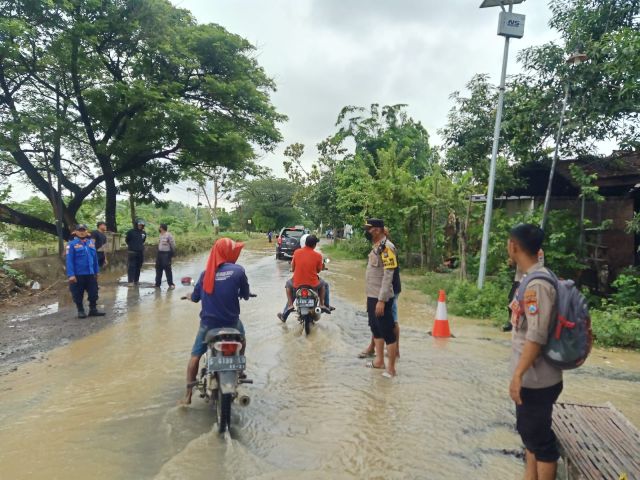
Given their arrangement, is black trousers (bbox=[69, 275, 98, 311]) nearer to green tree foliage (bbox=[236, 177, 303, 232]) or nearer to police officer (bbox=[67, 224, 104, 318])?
police officer (bbox=[67, 224, 104, 318])

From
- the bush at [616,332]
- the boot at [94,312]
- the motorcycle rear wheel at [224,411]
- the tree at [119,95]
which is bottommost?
the boot at [94,312]

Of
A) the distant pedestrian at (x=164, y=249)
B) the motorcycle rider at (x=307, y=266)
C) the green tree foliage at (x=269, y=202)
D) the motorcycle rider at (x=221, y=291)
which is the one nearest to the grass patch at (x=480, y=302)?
the motorcycle rider at (x=307, y=266)

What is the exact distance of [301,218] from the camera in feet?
210

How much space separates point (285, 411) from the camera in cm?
495

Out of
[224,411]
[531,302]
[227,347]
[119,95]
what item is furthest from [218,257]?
[119,95]

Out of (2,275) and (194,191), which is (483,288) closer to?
(2,275)

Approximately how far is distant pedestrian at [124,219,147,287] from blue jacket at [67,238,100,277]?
13.1 feet

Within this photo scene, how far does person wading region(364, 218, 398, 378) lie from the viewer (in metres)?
5.73

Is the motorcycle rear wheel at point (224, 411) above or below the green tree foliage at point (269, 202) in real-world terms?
below

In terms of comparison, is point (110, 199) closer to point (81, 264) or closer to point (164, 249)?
point (164, 249)

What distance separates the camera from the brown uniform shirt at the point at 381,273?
569cm

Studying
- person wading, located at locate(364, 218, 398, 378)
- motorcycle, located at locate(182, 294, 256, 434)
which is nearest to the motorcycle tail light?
motorcycle, located at locate(182, 294, 256, 434)

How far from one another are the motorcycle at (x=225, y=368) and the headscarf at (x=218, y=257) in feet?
1.55

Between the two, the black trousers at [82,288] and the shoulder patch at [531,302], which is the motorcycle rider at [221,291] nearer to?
the shoulder patch at [531,302]
